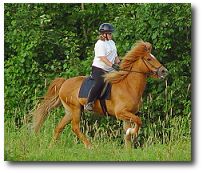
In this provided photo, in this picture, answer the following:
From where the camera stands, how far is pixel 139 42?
32.3 feet

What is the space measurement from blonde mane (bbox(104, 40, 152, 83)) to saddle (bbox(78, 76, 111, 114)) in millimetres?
78

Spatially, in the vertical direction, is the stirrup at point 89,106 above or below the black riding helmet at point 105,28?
below

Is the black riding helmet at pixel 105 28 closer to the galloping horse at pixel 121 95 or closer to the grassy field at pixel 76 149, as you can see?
the galloping horse at pixel 121 95

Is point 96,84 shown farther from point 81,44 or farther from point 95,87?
point 81,44

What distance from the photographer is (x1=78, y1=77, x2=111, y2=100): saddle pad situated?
386 inches

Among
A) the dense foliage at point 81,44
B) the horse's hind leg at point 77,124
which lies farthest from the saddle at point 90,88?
the dense foliage at point 81,44

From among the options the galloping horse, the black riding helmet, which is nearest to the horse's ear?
the galloping horse

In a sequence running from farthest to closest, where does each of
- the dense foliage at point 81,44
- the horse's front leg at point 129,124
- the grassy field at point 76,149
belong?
the dense foliage at point 81,44 < the horse's front leg at point 129,124 < the grassy field at point 76,149

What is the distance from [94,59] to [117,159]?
952 millimetres

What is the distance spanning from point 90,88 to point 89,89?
15 millimetres

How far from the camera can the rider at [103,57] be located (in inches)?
383

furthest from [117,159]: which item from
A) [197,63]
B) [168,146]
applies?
[197,63]

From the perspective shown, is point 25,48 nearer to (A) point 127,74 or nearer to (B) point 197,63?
(A) point 127,74

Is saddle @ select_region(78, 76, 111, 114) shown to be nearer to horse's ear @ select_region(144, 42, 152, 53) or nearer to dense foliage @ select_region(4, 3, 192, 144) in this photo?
dense foliage @ select_region(4, 3, 192, 144)
